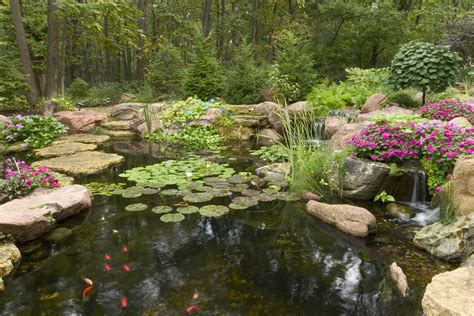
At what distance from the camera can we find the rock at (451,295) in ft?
6.44

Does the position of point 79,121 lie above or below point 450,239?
above

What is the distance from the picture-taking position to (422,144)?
480 cm

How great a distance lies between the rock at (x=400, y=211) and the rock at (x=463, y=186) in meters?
0.61

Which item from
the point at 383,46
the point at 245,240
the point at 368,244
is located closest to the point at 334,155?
the point at 368,244

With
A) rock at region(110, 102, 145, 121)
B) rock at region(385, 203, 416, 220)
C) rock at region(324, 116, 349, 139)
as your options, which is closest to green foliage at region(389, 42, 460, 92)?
rock at region(324, 116, 349, 139)

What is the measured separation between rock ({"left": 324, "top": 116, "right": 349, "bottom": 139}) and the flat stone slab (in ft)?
18.6

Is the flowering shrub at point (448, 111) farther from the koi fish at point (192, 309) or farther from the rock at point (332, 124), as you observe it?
the koi fish at point (192, 309)

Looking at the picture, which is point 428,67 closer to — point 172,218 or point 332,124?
point 332,124

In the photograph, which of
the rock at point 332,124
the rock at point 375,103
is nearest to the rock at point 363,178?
the rock at point 332,124

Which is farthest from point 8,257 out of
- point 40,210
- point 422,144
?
point 422,144

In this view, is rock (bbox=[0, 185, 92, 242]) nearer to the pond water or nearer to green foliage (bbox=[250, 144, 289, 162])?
the pond water

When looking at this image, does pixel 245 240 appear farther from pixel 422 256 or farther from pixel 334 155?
pixel 334 155

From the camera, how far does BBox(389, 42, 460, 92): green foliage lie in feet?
23.5

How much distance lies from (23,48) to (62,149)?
573 centimetres
